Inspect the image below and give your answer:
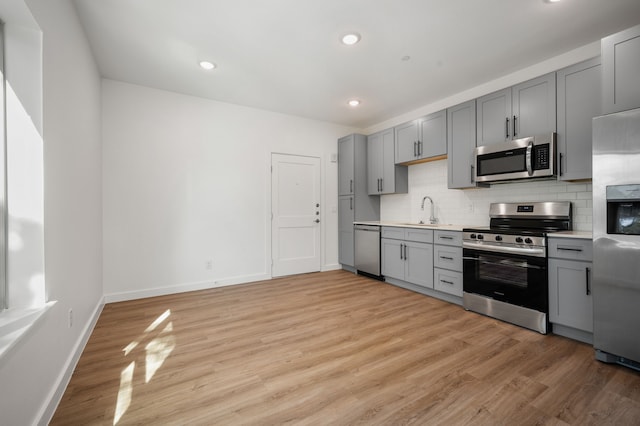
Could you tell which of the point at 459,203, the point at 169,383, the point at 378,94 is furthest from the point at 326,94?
the point at 169,383

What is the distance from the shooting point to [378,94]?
4.10 meters

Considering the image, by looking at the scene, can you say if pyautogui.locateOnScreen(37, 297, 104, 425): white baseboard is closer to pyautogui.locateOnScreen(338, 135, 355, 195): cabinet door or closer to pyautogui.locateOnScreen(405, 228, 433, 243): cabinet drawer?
pyautogui.locateOnScreen(405, 228, 433, 243): cabinet drawer

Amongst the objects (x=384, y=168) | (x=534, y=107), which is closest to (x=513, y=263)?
(x=534, y=107)

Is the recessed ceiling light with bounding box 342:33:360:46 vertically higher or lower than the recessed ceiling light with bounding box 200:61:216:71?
lower

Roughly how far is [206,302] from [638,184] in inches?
164

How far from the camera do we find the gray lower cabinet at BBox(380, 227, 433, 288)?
150 inches

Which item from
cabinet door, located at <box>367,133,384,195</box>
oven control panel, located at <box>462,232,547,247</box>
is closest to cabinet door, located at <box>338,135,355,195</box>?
cabinet door, located at <box>367,133,384,195</box>

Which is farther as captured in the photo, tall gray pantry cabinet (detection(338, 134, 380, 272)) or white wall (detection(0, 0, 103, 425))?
tall gray pantry cabinet (detection(338, 134, 380, 272))

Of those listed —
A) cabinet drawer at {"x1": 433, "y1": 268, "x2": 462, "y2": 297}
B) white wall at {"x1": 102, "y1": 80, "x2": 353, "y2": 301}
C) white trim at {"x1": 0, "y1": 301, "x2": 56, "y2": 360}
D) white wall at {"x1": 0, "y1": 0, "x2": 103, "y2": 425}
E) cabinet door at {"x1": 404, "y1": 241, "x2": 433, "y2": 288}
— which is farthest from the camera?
cabinet door at {"x1": 404, "y1": 241, "x2": 433, "y2": 288}

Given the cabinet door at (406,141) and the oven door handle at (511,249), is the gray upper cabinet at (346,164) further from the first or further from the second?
the oven door handle at (511,249)

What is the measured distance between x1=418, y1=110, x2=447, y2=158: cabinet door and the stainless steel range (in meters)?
1.05

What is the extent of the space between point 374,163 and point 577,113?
2784mm

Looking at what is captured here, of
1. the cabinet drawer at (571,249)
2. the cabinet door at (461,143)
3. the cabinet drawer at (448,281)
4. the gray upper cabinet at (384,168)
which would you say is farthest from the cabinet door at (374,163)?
the cabinet drawer at (571,249)

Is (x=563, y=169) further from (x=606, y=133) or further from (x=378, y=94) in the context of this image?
(x=378, y=94)
